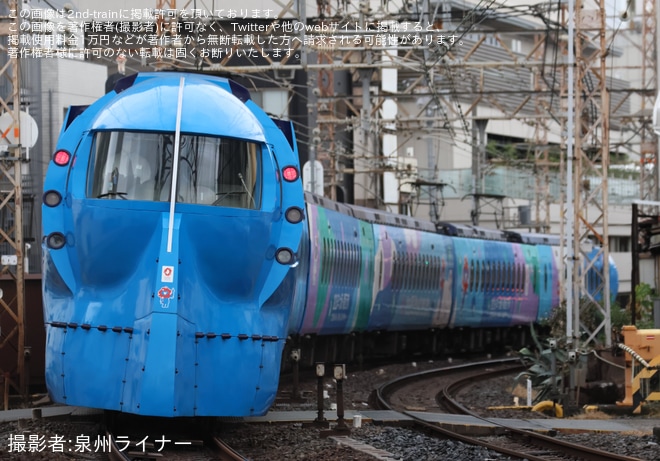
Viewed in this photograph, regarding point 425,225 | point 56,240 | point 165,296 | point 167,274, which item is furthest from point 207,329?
point 425,225

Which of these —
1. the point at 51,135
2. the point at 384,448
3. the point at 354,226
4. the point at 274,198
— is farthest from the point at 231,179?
the point at 51,135

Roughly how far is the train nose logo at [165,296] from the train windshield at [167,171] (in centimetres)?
93

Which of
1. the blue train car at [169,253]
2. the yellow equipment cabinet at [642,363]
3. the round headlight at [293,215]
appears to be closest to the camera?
the blue train car at [169,253]

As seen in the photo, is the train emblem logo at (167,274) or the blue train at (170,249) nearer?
the blue train at (170,249)

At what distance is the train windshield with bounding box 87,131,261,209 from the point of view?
11.8 m

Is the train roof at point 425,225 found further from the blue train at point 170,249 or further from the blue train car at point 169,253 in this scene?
the blue train car at point 169,253

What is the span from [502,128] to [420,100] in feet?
65.6

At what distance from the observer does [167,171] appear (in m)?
11.8

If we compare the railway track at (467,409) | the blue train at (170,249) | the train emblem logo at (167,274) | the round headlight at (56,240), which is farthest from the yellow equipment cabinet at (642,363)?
the round headlight at (56,240)

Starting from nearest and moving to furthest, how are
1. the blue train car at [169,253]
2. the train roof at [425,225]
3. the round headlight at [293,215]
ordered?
the blue train car at [169,253] < the round headlight at [293,215] < the train roof at [425,225]

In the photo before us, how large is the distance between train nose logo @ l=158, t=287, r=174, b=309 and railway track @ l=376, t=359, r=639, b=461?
11.3 feet

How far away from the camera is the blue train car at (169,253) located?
11.1 m

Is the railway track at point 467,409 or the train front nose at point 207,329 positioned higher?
the train front nose at point 207,329

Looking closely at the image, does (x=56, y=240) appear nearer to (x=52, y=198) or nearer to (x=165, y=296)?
(x=52, y=198)
